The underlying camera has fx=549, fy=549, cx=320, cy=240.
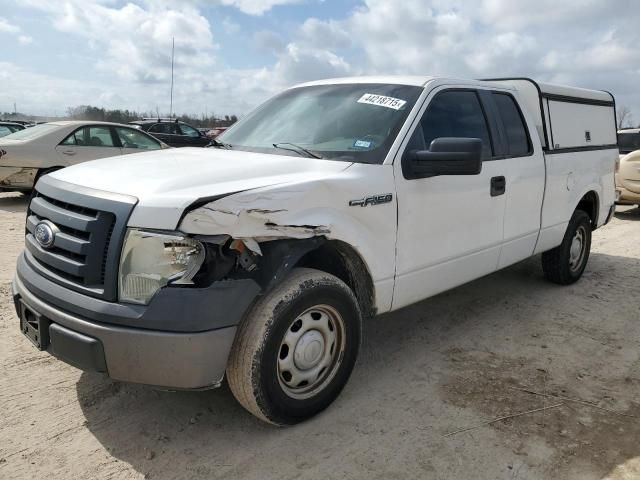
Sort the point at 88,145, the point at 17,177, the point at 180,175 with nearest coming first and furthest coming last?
1. the point at 180,175
2. the point at 17,177
3. the point at 88,145

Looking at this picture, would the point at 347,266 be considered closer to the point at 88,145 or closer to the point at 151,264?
the point at 151,264

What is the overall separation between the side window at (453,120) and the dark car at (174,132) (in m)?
12.9

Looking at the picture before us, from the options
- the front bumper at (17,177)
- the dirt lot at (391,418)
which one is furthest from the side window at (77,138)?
the dirt lot at (391,418)

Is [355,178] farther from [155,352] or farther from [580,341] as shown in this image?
[580,341]

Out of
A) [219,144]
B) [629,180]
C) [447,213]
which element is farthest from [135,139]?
[629,180]

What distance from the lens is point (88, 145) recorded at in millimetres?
10352

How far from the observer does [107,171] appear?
3010 mm

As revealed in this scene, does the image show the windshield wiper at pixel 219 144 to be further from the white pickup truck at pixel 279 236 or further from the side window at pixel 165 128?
the side window at pixel 165 128

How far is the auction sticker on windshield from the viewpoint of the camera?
11.8 ft

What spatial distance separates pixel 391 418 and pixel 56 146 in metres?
8.88

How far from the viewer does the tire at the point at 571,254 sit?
5.53 m

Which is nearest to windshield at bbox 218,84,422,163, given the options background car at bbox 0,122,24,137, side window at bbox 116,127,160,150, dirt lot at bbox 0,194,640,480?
dirt lot at bbox 0,194,640,480

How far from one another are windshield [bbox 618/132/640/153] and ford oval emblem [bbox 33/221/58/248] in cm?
1294

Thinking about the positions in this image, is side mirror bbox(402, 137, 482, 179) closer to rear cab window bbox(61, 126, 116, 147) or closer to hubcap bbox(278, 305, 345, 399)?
hubcap bbox(278, 305, 345, 399)
